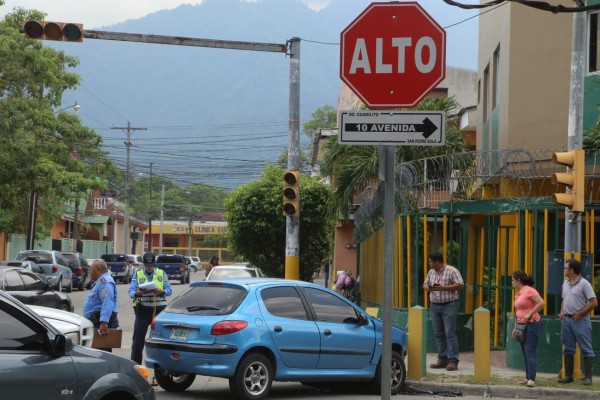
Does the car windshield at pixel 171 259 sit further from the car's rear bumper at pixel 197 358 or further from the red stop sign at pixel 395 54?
the red stop sign at pixel 395 54

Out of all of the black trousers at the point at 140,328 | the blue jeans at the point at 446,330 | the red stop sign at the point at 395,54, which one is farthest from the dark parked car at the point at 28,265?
the red stop sign at the point at 395,54

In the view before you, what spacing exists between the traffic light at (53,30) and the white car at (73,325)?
5344 millimetres

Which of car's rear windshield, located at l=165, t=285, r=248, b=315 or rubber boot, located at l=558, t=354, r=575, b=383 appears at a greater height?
car's rear windshield, located at l=165, t=285, r=248, b=315

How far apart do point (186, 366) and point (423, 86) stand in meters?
6.40

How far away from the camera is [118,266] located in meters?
55.9

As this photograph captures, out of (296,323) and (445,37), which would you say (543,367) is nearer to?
(296,323)

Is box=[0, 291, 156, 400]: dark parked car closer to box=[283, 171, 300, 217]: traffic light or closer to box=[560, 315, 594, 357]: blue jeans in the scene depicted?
box=[560, 315, 594, 357]: blue jeans

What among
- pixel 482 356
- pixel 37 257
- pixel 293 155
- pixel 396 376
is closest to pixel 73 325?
pixel 396 376

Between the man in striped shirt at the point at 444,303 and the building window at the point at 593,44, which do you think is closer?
the man in striped shirt at the point at 444,303

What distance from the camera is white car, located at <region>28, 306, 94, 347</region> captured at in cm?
1305

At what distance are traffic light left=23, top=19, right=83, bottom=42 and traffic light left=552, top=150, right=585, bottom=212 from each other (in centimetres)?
836

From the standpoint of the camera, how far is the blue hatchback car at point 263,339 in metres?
11.9

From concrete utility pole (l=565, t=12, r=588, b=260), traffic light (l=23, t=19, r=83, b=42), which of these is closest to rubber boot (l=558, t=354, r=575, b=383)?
concrete utility pole (l=565, t=12, r=588, b=260)

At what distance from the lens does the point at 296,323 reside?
1256cm
